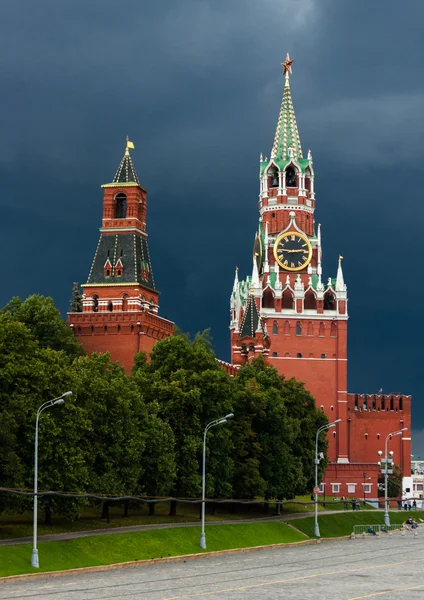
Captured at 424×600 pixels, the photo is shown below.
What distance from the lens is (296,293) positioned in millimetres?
173125

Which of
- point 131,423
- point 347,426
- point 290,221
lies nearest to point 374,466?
point 347,426

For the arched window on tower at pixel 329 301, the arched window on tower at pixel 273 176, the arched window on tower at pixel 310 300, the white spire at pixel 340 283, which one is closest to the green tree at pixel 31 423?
the arched window on tower at pixel 310 300

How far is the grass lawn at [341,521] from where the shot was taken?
102 metres

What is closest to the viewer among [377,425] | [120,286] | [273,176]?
[120,286]

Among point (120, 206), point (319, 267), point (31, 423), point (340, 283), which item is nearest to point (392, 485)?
point (340, 283)

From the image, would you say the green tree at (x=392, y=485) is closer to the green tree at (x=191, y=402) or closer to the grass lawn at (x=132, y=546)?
the green tree at (x=191, y=402)

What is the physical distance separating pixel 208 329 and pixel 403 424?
34.7 meters

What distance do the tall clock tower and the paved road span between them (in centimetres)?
8587

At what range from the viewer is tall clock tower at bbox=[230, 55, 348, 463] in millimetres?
170375

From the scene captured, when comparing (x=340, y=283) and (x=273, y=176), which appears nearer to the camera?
(x=340, y=283)

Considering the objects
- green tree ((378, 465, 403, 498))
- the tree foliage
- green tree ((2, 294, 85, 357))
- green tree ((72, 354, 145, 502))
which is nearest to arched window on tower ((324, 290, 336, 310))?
green tree ((378, 465, 403, 498))

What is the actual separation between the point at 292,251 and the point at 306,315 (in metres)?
11.4

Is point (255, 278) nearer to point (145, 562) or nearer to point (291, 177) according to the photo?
point (291, 177)

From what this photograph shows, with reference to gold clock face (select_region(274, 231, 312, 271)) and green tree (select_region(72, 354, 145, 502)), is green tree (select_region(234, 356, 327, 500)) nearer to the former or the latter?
green tree (select_region(72, 354, 145, 502))
